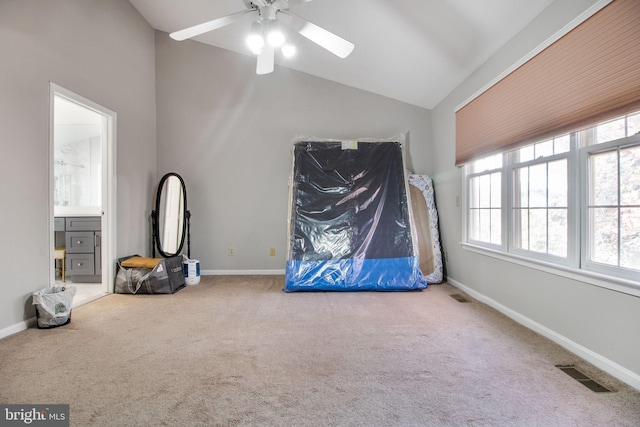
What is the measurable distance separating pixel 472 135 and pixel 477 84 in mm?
500

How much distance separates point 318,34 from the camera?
2.00m

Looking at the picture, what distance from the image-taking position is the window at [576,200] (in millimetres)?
1584

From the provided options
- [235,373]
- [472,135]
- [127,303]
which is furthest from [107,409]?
[472,135]

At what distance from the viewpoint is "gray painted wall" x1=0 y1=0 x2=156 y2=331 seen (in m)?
2.12

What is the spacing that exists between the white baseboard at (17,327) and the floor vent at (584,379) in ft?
12.4

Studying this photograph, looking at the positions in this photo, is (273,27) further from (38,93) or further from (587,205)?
(587,205)

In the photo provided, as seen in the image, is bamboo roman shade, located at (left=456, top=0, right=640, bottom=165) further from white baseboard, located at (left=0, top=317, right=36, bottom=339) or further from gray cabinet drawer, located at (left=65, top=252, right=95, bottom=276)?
gray cabinet drawer, located at (left=65, top=252, right=95, bottom=276)

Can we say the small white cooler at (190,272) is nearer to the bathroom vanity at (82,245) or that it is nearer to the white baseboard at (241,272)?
the white baseboard at (241,272)

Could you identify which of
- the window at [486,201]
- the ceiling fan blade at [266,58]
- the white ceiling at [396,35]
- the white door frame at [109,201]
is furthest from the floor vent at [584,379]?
the white door frame at [109,201]

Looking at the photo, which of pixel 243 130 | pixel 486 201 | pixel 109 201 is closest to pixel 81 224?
pixel 109 201

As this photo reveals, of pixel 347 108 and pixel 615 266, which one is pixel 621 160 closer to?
pixel 615 266

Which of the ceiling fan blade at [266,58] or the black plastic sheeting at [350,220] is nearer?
the ceiling fan blade at [266,58]

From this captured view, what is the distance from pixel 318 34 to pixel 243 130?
2.21 m

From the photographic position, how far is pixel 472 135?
9.45ft
